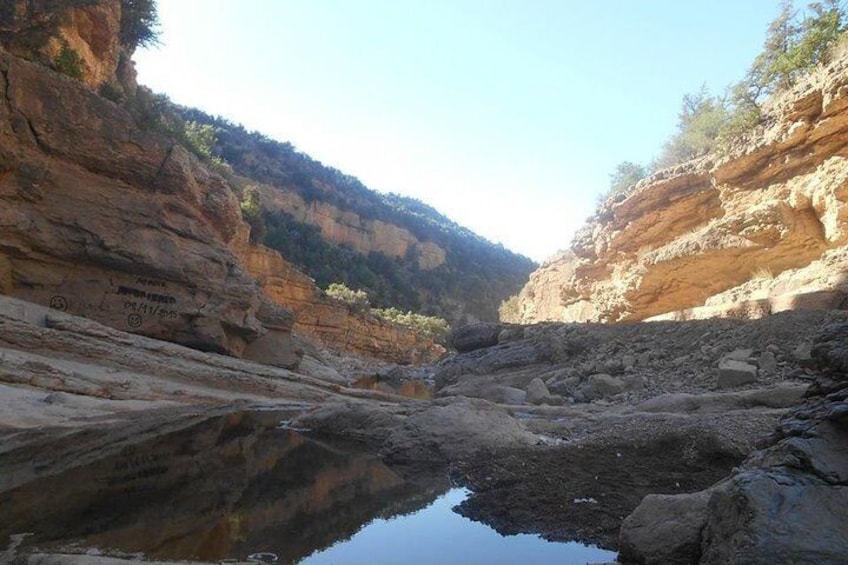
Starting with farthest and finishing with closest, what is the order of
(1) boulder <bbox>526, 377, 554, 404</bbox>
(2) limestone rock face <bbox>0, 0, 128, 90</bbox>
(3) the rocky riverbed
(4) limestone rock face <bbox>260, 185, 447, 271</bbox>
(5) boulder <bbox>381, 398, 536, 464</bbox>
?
(4) limestone rock face <bbox>260, 185, 447, 271</bbox>, (2) limestone rock face <bbox>0, 0, 128, 90</bbox>, (1) boulder <bbox>526, 377, 554, 404</bbox>, (5) boulder <bbox>381, 398, 536, 464</bbox>, (3) the rocky riverbed

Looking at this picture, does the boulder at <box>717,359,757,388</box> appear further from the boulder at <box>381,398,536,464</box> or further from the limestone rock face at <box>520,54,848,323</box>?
the boulder at <box>381,398,536,464</box>

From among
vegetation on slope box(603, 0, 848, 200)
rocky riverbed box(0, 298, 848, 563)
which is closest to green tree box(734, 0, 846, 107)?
vegetation on slope box(603, 0, 848, 200)

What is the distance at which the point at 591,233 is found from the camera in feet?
104

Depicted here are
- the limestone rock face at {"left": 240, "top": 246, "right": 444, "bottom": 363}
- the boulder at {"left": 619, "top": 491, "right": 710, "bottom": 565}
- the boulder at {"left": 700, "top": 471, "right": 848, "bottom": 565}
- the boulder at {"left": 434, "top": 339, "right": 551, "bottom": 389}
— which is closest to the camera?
the boulder at {"left": 700, "top": 471, "right": 848, "bottom": 565}

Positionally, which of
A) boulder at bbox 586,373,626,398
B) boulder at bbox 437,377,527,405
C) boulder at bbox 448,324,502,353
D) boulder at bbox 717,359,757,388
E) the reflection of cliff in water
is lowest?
the reflection of cliff in water

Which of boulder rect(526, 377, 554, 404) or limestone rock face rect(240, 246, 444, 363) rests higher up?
limestone rock face rect(240, 246, 444, 363)

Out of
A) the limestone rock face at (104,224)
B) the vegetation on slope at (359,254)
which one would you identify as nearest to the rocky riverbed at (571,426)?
the limestone rock face at (104,224)

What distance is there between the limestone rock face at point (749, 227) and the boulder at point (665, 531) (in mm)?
12536

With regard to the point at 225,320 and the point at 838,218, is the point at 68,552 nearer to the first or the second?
the point at 225,320

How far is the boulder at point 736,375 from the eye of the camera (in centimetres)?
1009

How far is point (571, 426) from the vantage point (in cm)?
820

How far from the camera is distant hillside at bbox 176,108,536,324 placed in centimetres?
6744

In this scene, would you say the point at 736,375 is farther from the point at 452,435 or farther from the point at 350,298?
the point at 350,298

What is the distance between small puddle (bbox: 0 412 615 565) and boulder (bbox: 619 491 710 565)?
1.23 feet
